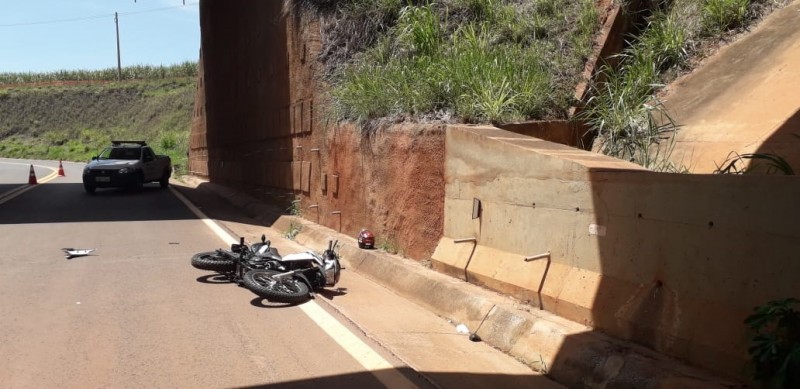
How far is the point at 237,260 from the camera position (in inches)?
297

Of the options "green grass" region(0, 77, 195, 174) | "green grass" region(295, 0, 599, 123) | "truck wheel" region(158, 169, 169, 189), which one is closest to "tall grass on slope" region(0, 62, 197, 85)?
"green grass" region(0, 77, 195, 174)

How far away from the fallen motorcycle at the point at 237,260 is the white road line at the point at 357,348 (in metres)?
1.03

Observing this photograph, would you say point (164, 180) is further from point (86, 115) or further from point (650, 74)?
point (86, 115)

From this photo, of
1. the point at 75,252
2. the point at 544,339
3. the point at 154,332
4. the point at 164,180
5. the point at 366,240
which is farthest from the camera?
the point at 164,180

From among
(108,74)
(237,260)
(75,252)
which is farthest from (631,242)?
(108,74)

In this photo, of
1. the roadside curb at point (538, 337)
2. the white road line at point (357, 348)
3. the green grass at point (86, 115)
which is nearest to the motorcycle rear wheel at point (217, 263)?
the white road line at point (357, 348)

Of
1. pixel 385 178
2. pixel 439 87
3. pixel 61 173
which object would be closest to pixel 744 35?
pixel 439 87

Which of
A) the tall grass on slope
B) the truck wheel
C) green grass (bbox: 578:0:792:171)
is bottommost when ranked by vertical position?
the truck wheel

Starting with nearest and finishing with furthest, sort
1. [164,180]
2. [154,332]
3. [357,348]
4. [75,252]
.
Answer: [357,348] → [154,332] → [75,252] → [164,180]

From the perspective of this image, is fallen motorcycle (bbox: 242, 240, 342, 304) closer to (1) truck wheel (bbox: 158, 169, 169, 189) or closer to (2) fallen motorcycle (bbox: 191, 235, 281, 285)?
(2) fallen motorcycle (bbox: 191, 235, 281, 285)

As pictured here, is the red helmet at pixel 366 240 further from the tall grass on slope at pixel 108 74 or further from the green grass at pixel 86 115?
the tall grass on slope at pixel 108 74

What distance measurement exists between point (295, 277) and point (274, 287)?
0.30 meters

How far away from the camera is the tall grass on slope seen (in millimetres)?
85938

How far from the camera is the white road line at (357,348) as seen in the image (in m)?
4.38
